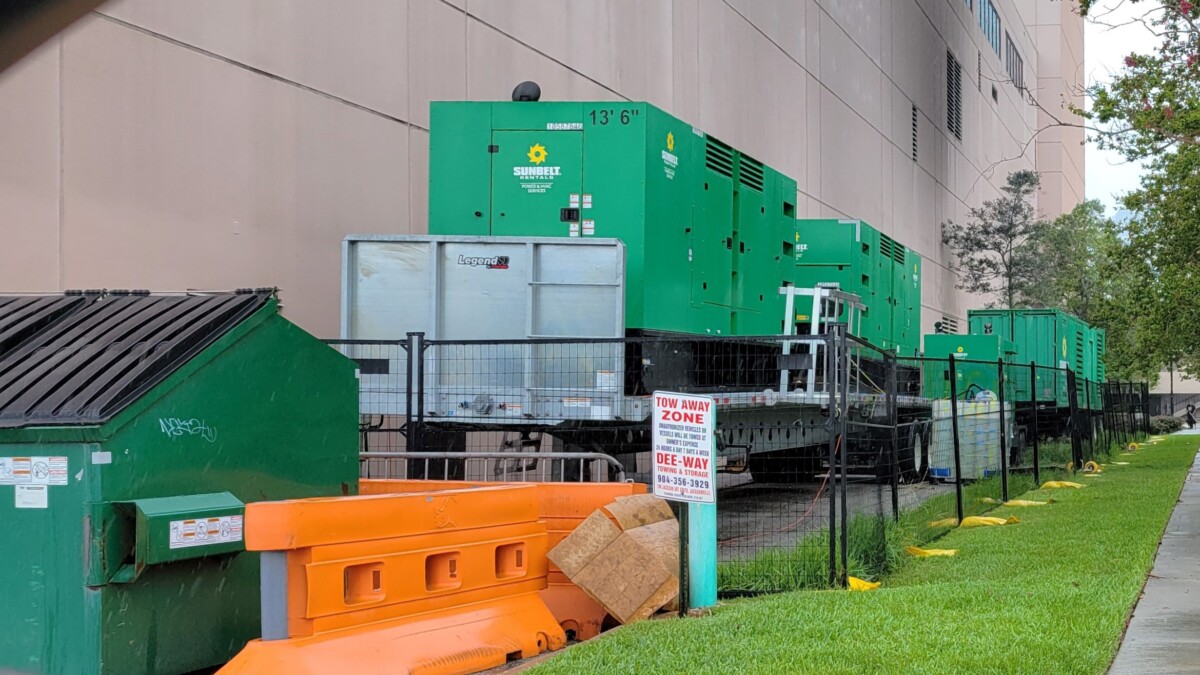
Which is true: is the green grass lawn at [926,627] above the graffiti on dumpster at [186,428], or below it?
below

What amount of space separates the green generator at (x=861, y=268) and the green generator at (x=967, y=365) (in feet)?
4.76

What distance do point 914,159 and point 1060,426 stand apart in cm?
1828

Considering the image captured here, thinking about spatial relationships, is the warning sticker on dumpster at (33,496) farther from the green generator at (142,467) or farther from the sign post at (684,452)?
the sign post at (684,452)

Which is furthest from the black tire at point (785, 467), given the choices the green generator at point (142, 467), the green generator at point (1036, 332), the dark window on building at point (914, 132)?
the dark window on building at point (914, 132)

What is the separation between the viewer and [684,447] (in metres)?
8.31

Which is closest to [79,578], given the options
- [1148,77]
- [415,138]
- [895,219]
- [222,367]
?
[222,367]

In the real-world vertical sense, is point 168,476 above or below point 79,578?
above

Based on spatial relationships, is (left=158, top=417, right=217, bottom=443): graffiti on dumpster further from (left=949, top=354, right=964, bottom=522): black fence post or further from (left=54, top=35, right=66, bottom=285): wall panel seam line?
(left=949, top=354, right=964, bottom=522): black fence post

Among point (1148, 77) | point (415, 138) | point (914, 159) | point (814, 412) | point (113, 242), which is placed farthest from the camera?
point (914, 159)

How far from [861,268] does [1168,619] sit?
14.4 metres

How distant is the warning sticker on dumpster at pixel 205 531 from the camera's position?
21.6 ft

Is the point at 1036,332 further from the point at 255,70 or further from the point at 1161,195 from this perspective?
the point at 255,70

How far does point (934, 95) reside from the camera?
164 ft

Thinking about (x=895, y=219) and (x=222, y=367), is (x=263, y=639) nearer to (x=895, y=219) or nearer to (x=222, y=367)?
(x=222, y=367)
